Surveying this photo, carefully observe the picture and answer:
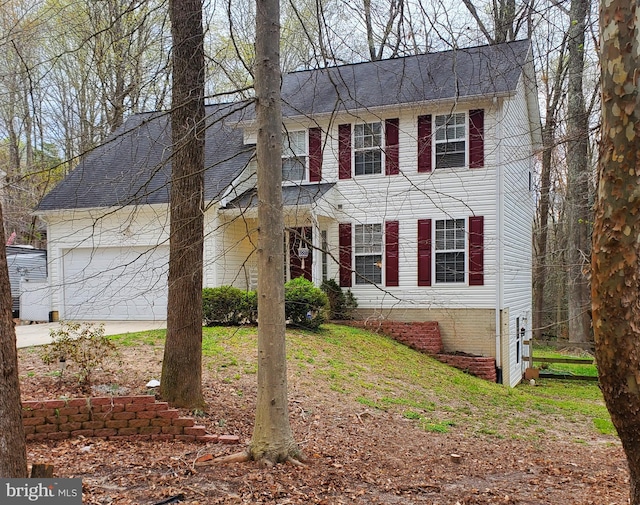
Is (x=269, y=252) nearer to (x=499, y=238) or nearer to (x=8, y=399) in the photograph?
(x=8, y=399)

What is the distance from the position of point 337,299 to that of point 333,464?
9.19 m

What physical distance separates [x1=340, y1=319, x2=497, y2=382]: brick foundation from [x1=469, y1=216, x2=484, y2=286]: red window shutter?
60.7 inches

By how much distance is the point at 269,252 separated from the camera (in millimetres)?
4844

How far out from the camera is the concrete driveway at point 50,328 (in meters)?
10.3

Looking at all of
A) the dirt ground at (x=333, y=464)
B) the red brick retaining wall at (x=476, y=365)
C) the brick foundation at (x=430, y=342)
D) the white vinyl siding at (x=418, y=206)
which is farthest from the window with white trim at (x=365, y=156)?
the dirt ground at (x=333, y=464)

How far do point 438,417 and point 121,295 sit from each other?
9718mm

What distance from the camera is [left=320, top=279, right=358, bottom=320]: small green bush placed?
14367 millimetres

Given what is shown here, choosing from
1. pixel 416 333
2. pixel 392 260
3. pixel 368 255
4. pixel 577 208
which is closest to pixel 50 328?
pixel 368 255

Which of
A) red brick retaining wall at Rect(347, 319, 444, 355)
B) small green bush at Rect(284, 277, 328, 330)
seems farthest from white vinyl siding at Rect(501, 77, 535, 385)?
small green bush at Rect(284, 277, 328, 330)

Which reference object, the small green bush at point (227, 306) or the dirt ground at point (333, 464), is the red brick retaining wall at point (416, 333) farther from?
the dirt ground at point (333, 464)

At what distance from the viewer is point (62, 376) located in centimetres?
669

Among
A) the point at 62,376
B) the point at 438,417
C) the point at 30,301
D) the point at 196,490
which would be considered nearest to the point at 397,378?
the point at 438,417

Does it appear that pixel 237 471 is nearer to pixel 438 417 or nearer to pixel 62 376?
pixel 62 376

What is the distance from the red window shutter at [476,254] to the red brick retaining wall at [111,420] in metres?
9.30
